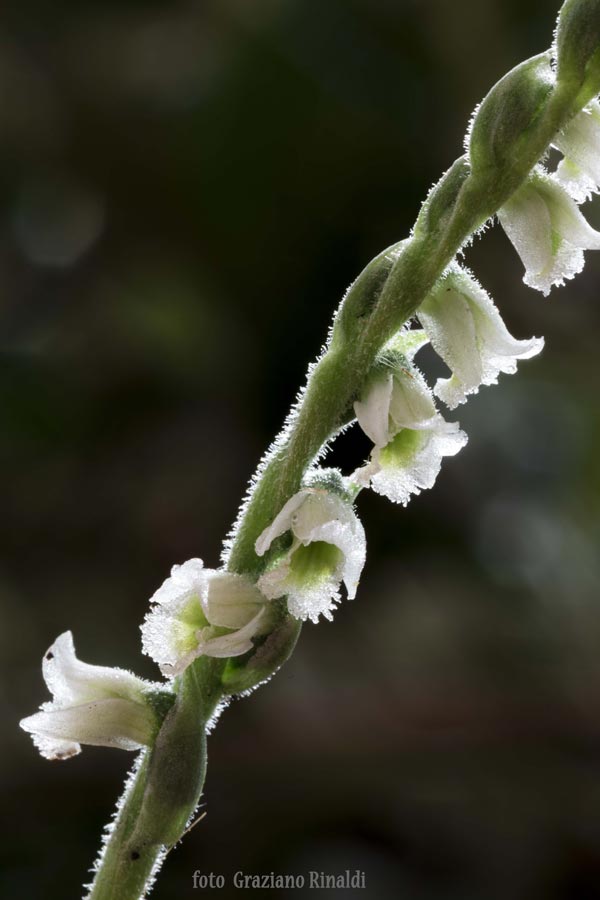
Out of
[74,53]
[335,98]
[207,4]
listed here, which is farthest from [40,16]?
[335,98]

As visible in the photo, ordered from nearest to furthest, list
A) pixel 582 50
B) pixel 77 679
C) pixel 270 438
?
pixel 582 50, pixel 77 679, pixel 270 438

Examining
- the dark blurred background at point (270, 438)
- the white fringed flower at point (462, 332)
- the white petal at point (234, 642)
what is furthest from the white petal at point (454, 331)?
the dark blurred background at point (270, 438)

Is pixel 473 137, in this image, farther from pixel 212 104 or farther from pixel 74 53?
pixel 74 53

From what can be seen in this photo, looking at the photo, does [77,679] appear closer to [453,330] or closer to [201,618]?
[201,618]

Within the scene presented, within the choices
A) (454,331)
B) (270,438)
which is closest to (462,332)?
(454,331)

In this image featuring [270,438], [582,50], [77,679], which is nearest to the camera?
[582,50]

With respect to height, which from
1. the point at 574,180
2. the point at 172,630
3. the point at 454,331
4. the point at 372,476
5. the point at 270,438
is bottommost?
the point at 172,630

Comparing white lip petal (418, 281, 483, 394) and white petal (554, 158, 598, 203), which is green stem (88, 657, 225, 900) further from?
white petal (554, 158, 598, 203)
